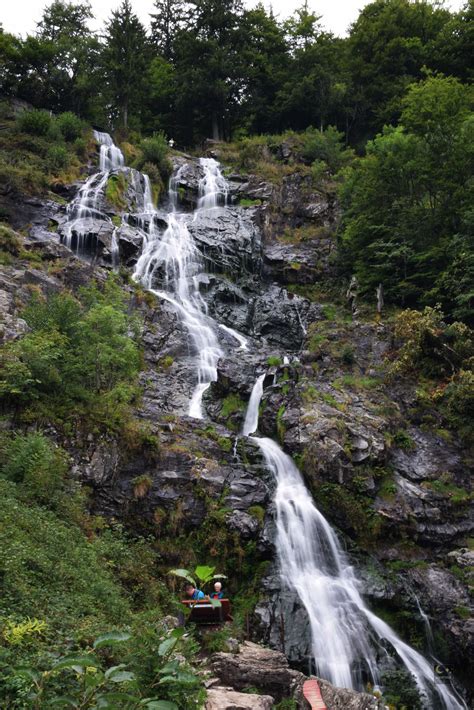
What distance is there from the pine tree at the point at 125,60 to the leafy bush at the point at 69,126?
5.26m

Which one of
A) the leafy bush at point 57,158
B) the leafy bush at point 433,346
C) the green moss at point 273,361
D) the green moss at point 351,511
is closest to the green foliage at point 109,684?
the green moss at point 351,511

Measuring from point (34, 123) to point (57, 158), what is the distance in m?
3.01

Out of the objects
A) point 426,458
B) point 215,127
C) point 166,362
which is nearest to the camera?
point 426,458

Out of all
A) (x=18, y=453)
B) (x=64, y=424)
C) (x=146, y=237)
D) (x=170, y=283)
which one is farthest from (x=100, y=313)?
(x=146, y=237)

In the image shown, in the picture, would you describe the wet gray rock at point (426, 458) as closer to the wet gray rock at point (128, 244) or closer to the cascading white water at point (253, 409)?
the cascading white water at point (253, 409)

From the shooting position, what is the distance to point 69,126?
29.6 meters

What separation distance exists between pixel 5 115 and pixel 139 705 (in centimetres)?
3155

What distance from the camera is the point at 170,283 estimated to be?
2294cm

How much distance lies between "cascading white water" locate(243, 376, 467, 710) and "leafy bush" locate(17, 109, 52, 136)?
2299cm

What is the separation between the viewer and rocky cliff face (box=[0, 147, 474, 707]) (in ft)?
39.8

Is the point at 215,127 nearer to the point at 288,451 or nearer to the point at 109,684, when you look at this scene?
the point at 288,451

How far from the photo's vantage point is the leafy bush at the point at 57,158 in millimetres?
26748

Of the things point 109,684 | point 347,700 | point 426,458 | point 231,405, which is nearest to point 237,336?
point 231,405

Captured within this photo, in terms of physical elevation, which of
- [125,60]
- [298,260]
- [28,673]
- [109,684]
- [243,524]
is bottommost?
[243,524]
